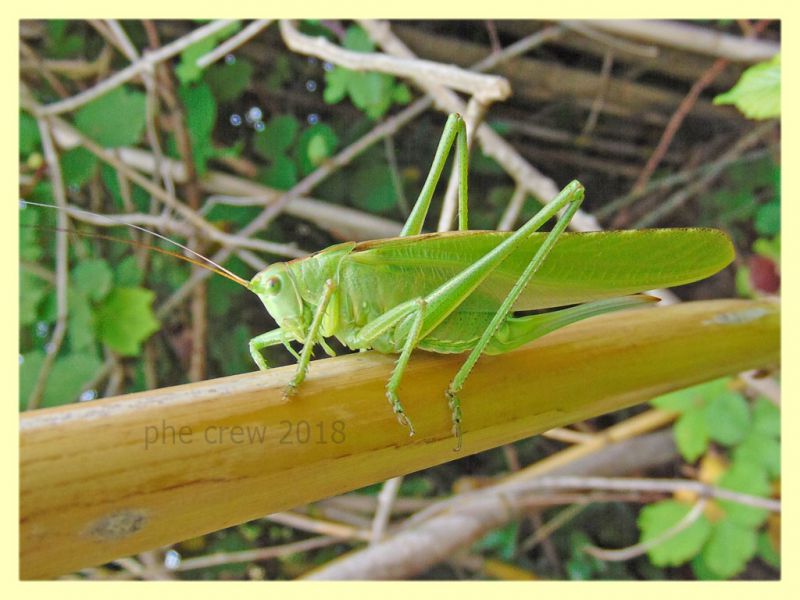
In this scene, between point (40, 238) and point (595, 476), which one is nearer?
point (40, 238)

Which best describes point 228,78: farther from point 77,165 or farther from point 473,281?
point 473,281

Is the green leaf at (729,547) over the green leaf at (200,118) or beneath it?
beneath

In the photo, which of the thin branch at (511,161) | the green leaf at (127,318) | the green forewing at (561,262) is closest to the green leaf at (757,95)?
the thin branch at (511,161)

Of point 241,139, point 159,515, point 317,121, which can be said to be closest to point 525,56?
point 317,121

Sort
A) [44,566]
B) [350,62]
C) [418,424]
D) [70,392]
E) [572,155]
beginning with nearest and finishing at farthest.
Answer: [44,566] < [418,424] < [350,62] < [70,392] < [572,155]

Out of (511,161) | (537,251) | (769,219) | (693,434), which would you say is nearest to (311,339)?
(537,251)

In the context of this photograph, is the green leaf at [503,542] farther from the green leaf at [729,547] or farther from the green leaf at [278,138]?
the green leaf at [278,138]

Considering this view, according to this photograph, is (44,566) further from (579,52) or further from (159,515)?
(579,52)
